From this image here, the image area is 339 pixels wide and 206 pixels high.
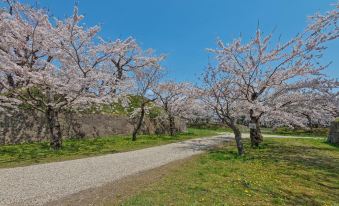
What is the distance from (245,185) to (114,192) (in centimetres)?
412

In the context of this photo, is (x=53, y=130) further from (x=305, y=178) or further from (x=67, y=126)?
(x=305, y=178)

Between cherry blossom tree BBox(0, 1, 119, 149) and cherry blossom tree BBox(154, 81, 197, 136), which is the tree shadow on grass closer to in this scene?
cherry blossom tree BBox(0, 1, 119, 149)

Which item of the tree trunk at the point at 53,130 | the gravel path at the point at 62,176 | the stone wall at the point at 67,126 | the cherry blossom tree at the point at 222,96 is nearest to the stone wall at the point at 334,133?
the cherry blossom tree at the point at 222,96

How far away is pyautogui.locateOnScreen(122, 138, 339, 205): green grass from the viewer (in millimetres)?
6852

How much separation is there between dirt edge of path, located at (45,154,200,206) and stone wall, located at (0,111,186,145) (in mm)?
13675

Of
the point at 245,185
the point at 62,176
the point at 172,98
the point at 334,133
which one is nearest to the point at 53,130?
the point at 62,176

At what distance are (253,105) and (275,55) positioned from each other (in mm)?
4678

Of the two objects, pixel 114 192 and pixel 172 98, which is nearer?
pixel 114 192

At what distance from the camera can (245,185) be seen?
8.13m

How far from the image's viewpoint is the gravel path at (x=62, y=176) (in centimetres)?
736

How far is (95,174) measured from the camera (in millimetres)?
10016

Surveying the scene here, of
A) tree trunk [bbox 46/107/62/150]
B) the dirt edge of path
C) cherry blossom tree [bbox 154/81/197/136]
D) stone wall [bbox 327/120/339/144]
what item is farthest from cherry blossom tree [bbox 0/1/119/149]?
stone wall [bbox 327/120/339/144]

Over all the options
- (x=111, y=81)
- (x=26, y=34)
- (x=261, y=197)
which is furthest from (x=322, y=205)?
(x=26, y=34)

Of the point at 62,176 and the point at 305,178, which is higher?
the point at 62,176
